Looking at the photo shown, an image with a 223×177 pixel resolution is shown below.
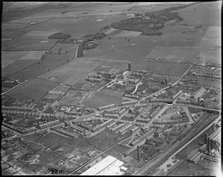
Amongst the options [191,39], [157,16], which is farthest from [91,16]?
[191,39]

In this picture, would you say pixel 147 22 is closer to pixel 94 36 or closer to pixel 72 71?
A: pixel 94 36

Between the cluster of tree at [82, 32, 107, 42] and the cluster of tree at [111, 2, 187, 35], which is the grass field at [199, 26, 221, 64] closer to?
the cluster of tree at [111, 2, 187, 35]

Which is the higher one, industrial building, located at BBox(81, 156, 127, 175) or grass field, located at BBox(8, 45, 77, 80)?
grass field, located at BBox(8, 45, 77, 80)

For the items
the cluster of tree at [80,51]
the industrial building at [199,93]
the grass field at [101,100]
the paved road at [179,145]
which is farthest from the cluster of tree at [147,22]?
the paved road at [179,145]

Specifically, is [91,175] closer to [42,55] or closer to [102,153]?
[102,153]

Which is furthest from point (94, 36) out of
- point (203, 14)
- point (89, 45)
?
point (203, 14)

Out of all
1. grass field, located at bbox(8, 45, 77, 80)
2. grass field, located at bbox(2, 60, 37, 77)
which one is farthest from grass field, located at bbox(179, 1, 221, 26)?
grass field, located at bbox(2, 60, 37, 77)

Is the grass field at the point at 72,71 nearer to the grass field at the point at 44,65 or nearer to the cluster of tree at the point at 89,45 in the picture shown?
the grass field at the point at 44,65
